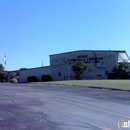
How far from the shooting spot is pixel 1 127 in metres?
8.17

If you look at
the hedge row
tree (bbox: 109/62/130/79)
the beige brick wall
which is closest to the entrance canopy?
the beige brick wall

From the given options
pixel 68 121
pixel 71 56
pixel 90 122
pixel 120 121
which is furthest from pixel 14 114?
pixel 71 56

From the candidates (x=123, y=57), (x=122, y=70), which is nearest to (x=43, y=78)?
(x=122, y=70)

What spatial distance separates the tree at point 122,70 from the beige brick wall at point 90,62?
1.81 meters

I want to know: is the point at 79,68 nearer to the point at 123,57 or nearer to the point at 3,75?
the point at 123,57

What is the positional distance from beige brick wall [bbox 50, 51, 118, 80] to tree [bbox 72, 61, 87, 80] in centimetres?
228

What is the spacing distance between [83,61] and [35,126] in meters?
62.6

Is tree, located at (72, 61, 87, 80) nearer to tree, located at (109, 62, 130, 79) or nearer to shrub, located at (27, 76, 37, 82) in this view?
tree, located at (109, 62, 130, 79)

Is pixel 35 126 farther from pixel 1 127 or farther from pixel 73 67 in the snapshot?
pixel 73 67

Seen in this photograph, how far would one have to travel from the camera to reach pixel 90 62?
2756 inches

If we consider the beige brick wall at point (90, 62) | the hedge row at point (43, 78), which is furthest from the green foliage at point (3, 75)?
the beige brick wall at point (90, 62)

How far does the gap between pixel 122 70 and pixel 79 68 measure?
1004 centimetres

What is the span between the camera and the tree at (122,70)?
216ft

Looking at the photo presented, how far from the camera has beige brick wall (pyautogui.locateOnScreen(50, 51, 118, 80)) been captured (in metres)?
68.4
